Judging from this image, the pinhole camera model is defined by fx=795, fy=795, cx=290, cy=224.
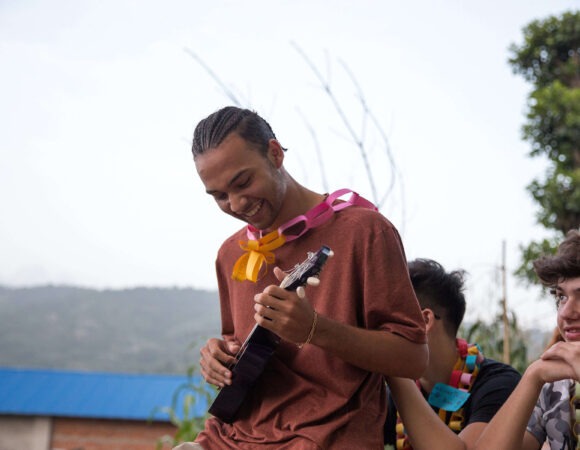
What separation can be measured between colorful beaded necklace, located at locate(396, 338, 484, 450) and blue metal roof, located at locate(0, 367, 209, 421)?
12.7m

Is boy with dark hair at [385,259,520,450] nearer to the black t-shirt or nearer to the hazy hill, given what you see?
the black t-shirt

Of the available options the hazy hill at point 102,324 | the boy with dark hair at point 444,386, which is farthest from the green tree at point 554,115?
the hazy hill at point 102,324

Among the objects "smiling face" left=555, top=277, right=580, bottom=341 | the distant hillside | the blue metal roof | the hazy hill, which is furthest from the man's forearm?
the distant hillside

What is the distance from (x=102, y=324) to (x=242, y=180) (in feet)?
184

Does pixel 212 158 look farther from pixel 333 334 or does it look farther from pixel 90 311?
pixel 90 311

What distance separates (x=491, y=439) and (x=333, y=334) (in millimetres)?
546

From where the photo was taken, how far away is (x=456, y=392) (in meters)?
2.38

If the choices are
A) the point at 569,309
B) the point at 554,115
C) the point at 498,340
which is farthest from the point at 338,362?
the point at 554,115

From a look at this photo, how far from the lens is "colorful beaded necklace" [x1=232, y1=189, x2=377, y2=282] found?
1.94 meters

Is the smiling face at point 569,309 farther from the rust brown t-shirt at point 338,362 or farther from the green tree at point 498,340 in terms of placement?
the green tree at point 498,340

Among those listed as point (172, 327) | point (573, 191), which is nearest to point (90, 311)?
point (172, 327)

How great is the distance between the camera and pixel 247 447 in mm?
1859

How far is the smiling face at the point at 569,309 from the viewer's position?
205cm

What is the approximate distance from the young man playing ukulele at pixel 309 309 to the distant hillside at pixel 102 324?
167 ft
